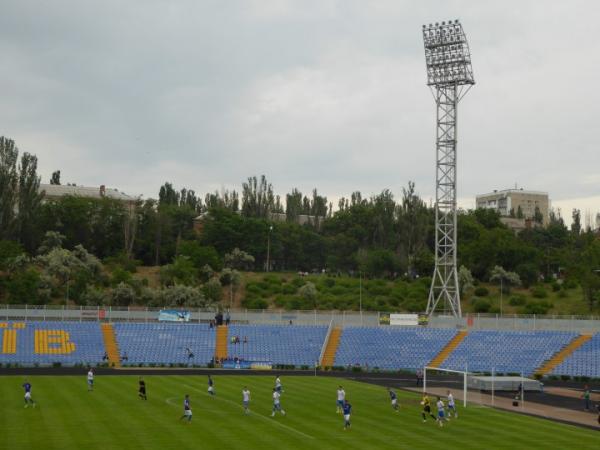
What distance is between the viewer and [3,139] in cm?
11419

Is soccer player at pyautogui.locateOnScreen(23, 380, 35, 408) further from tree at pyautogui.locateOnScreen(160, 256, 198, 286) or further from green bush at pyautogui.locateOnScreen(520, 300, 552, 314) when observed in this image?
green bush at pyautogui.locateOnScreen(520, 300, 552, 314)

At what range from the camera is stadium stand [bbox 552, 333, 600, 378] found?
67.9m

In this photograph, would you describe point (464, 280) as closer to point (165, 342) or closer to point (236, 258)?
Answer: point (236, 258)

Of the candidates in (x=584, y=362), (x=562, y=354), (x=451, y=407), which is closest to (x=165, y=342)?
(x=562, y=354)

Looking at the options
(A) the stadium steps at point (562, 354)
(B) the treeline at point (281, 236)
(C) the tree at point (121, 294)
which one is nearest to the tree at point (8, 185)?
(B) the treeline at point (281, 236)

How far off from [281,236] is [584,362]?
74.0m

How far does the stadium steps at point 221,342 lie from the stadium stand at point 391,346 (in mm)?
11045

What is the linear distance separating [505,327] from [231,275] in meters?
46.9

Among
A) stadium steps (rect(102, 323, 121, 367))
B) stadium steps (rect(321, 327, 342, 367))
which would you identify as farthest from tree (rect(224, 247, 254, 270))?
stadium steps (rect(321, 327, 342, 367))

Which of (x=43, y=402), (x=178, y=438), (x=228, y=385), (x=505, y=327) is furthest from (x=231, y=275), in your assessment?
(x=178, y=438)

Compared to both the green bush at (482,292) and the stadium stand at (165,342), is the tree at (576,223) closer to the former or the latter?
the green bush at (482,292)

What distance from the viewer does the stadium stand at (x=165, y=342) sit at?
72.8 m

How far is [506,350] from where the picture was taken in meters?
73.8

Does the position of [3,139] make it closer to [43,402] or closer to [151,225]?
[151,225]
